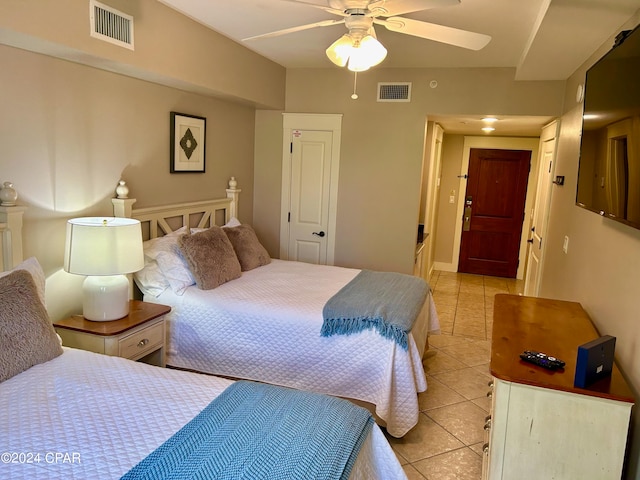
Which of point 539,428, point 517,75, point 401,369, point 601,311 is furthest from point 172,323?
point 517,75

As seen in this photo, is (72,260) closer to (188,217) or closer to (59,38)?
(59,38)

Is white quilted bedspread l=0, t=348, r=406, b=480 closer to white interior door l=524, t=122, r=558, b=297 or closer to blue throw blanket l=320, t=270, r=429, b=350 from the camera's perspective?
blue throw blanket l=320, t=270, r=429, b=350

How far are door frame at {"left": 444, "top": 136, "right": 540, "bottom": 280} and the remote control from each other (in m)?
5.38

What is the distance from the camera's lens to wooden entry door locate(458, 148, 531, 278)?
6.91 m

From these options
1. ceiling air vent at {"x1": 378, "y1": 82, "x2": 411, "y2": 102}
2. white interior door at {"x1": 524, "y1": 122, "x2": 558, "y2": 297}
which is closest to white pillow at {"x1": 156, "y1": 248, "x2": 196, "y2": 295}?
ceiling air vent at {"x1": 378, "y1": 82, "x2": 411, "y2": 102}

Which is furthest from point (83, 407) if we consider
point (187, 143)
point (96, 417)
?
point (187, 143)

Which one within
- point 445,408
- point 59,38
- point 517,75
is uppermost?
point 517,75

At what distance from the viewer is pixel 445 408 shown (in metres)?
3.14

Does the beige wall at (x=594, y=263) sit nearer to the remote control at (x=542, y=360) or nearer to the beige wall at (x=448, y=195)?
the remote control at (x=542, y=360)

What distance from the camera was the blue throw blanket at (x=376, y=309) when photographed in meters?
2.72

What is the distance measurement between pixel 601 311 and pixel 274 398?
1651 mm

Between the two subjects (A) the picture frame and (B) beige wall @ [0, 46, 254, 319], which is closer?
(B) beige wall @ [0, 46, 254, 319]

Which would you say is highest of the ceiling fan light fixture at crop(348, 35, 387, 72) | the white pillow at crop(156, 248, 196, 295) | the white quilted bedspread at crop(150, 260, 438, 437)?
the ceiling fan light fixture at crop(348, 35, 387, 72)

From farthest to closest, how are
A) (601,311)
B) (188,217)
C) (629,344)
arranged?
(188,217) → (601,311) → (629,344)
